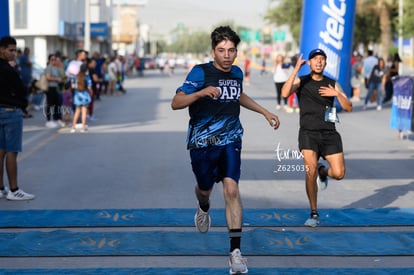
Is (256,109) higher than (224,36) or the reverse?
the reverse

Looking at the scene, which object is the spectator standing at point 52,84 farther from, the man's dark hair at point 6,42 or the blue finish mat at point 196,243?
the blue finish mat at point 196,243

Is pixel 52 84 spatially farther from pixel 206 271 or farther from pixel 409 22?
pixel 409 22

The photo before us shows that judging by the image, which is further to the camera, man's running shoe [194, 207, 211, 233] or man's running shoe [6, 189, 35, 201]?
man's running shoe [6, 189, 35, 201]

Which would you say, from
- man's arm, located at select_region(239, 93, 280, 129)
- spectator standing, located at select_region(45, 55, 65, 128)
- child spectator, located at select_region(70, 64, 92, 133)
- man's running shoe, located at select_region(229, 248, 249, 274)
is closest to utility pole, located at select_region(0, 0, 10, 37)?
child spectator, located at select_region(70, 64, 92, 133)

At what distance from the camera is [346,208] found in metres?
10.2

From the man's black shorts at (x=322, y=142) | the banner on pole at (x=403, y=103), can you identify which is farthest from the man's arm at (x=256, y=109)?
the banner on pole at (x=403, y=103)

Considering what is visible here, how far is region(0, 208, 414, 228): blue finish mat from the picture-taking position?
9172 mm

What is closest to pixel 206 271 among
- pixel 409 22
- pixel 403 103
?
pixel 403 103

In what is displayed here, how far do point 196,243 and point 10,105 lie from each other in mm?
3466

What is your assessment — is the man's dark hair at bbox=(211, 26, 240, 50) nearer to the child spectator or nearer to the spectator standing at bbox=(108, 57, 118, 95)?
the child spectator

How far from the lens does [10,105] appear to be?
34.6ft

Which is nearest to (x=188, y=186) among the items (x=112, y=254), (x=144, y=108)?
(x=112, y=254)

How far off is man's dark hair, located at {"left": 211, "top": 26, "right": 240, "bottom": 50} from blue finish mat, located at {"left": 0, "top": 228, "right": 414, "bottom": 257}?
1873 mm

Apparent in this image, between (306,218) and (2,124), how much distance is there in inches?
146
